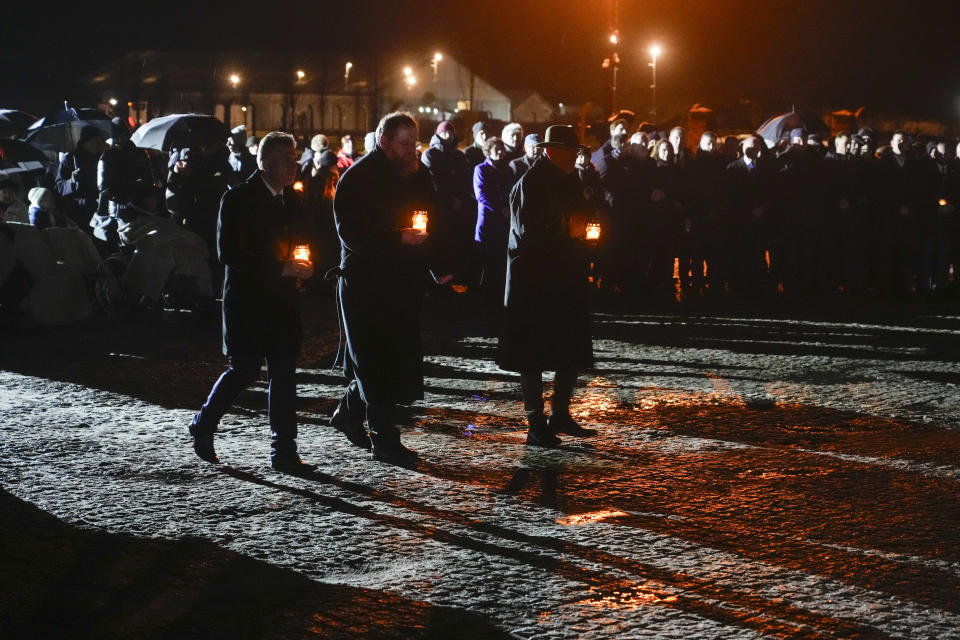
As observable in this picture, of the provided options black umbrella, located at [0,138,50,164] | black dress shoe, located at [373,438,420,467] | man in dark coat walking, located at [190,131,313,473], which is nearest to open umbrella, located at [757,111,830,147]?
black umbrella, located at [0,138,50,164]

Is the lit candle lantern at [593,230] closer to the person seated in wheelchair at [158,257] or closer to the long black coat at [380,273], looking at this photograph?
the long black coat at [380,273]

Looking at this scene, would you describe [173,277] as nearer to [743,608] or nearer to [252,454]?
[252,454]

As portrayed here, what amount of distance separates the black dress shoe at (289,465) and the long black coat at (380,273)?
0.55 meters

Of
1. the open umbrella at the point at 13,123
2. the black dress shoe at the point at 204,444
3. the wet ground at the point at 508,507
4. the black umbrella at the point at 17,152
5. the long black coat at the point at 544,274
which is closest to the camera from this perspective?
the wet ground at the point at 508,507

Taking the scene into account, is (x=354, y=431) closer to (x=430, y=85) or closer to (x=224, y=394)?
(x=224, y=394)

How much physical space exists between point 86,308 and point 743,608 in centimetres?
979

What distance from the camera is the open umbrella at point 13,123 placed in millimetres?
22031

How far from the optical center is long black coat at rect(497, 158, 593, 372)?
765 centimetres

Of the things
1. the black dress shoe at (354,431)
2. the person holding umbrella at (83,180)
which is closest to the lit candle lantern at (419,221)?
the black dress shoe at (354,431)

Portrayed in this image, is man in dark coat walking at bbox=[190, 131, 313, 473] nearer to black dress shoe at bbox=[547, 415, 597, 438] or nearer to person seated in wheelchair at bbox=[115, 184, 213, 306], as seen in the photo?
black dress shoe at bbox=[547, 415, 597, 438]

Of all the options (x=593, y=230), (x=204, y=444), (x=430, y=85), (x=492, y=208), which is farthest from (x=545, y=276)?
(x=430, y=85)

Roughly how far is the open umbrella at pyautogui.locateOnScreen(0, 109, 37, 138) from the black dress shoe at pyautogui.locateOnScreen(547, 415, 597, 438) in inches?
641

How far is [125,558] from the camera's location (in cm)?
521

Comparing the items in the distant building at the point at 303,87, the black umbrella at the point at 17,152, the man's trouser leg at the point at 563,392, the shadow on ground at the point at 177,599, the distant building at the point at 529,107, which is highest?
the distant building at the point at 303,87
